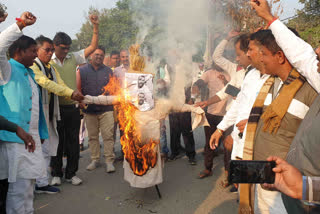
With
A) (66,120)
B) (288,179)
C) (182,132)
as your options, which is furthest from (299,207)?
(182,132)

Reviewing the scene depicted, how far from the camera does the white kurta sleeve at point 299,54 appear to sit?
202cm

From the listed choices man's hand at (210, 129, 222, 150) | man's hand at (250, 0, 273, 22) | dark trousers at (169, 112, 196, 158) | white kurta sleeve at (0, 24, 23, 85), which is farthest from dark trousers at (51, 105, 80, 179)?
man's hand at (250, 0, 273, 22)

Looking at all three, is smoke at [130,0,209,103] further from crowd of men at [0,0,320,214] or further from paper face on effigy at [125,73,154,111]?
paper face on effigy at [125,73,154,111]

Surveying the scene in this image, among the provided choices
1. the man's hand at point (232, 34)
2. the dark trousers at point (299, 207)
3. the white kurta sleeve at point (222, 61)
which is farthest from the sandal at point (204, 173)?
the dark trousers at point (299, 207)

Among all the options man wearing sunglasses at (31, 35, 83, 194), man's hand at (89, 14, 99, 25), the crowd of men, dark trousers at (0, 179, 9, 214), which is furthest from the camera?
man's hand at (89, 14, 99, 25)

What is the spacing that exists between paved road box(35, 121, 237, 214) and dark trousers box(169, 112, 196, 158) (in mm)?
644

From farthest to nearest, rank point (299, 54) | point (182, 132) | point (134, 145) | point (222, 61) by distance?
1. point (182, 132)
2. point (222, 61)
3. point (134, 145)
4. point (299, 54)

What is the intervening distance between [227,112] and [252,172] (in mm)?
1921

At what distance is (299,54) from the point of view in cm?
210

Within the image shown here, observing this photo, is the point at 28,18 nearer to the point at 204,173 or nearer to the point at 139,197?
the point at 139,197

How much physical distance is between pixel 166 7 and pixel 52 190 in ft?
12.9

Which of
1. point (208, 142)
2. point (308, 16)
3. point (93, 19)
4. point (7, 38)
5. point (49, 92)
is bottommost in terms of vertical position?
point (208, 142)

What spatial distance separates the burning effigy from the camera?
3.81 m

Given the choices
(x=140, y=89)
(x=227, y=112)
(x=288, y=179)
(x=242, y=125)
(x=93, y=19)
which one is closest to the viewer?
(x=288, y=179)
